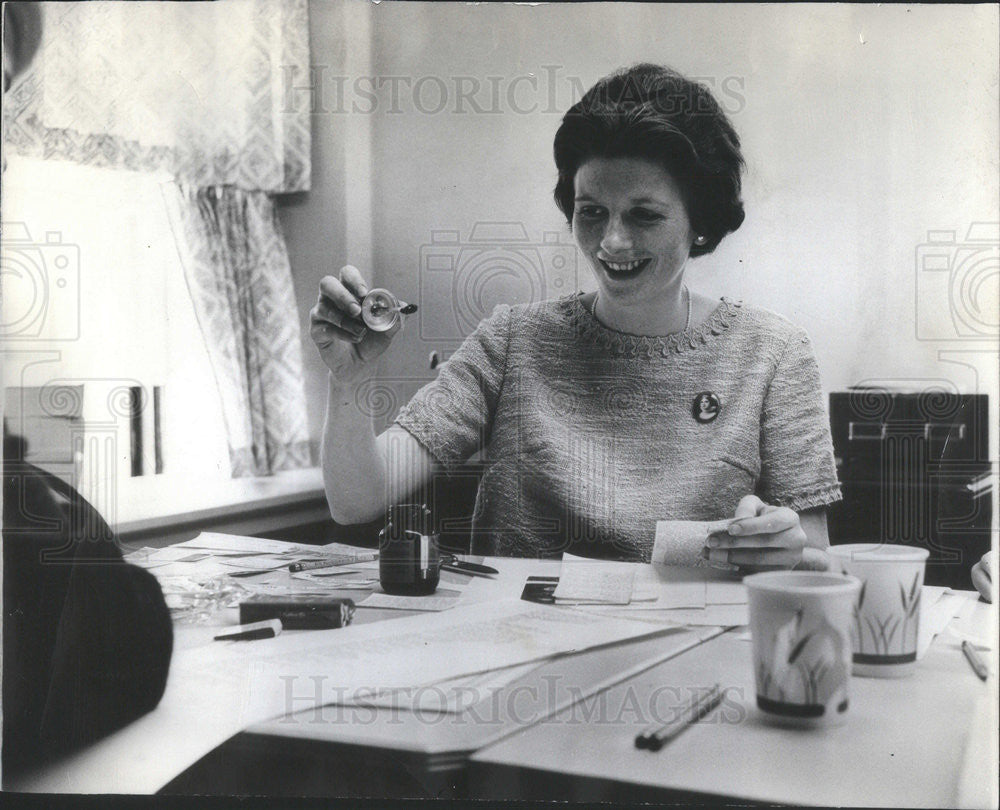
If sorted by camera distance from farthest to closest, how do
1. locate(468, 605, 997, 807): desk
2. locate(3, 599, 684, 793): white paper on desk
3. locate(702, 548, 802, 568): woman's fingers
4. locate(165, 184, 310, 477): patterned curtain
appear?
locate(165, 184, 310, 477): patterned curtain
locate(702, 548, 802, 568): woman's fingers
locate(3, 599, 684, 793): white paper on desk
locate(468, 605, 997, 807): desk

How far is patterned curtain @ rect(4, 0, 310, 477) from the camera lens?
3.44ft

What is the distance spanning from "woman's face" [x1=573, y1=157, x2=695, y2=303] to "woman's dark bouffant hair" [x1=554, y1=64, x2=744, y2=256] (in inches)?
0.4

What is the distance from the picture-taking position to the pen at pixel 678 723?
2.38 ft

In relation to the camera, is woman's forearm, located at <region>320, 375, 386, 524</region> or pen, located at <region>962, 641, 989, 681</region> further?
woman's forearm, located at <region>320, 375, 386, 524</region>

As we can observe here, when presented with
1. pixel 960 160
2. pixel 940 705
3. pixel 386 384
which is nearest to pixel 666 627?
pixel 940 705

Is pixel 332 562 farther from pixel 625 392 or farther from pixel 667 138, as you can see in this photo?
pixel 667 138

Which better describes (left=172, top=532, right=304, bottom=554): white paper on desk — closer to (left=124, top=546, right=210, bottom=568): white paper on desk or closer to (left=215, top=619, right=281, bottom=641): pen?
(left=124, top=546, right=210, bottom=568): white paper on desk

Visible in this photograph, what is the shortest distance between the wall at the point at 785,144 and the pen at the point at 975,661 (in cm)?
29

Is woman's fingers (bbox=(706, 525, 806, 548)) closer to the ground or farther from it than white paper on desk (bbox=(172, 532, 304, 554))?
farther from it

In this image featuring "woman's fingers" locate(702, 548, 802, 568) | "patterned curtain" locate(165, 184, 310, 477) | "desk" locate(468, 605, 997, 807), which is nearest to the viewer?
"desk" locate(468, 605, 997, 807)

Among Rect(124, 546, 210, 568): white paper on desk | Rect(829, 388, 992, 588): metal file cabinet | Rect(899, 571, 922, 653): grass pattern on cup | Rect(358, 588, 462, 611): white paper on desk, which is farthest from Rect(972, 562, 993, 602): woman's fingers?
Rect(124, 546, 210, 568): white paper on desk

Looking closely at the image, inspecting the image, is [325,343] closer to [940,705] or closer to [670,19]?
[670,19]

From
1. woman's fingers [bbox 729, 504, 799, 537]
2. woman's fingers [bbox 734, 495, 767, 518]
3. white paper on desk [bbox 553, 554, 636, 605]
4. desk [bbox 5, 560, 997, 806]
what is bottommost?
desk [bbox 5, 560, 997, 806]

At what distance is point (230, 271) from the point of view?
3.47 feet
